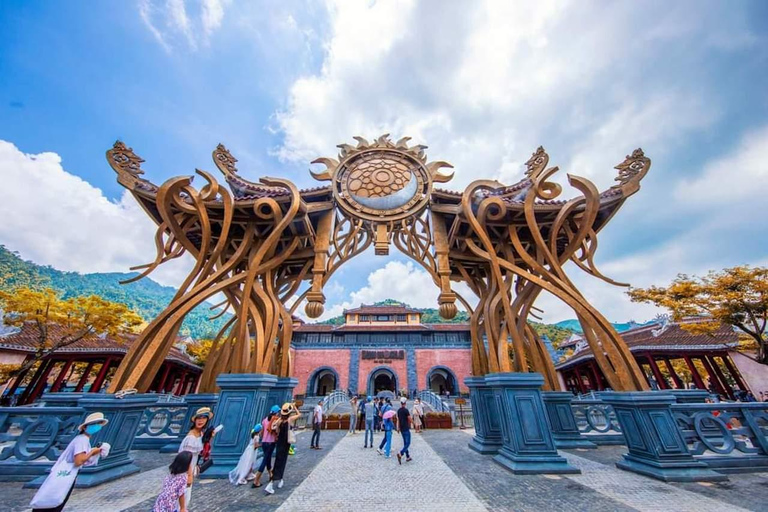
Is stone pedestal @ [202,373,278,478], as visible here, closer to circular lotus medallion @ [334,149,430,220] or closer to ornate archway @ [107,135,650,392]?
ornate archway @ [107,135,650,392]

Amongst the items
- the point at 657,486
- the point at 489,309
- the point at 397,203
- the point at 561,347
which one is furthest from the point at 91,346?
the point at 561,347

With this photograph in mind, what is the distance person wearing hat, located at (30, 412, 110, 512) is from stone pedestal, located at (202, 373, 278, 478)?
2729mm

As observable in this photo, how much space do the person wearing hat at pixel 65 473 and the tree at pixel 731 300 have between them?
54.3 ft

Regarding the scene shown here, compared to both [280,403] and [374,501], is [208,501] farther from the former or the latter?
[280,403]

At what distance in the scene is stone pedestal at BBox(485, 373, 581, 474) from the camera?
5211 millimetres

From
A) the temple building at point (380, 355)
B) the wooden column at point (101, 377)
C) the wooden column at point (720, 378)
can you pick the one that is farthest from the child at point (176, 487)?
the temple building at point (380, 355)

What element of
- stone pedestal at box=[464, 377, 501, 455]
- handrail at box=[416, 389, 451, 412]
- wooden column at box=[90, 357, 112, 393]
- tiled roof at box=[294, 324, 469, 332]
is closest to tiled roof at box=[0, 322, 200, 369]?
wooden column at box=[90, 357, 112, 393]

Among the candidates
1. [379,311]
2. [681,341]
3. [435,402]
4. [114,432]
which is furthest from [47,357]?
[681,341]

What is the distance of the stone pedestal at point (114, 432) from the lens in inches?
189

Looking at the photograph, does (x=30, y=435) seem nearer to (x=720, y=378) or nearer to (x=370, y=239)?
(x=370, y=239)

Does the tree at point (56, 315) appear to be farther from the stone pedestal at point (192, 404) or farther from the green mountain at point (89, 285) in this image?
the green mountain at point (89, 285)

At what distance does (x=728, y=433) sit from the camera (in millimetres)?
5039

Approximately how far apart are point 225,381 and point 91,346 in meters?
17.3

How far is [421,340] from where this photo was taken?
2780 centimetres
